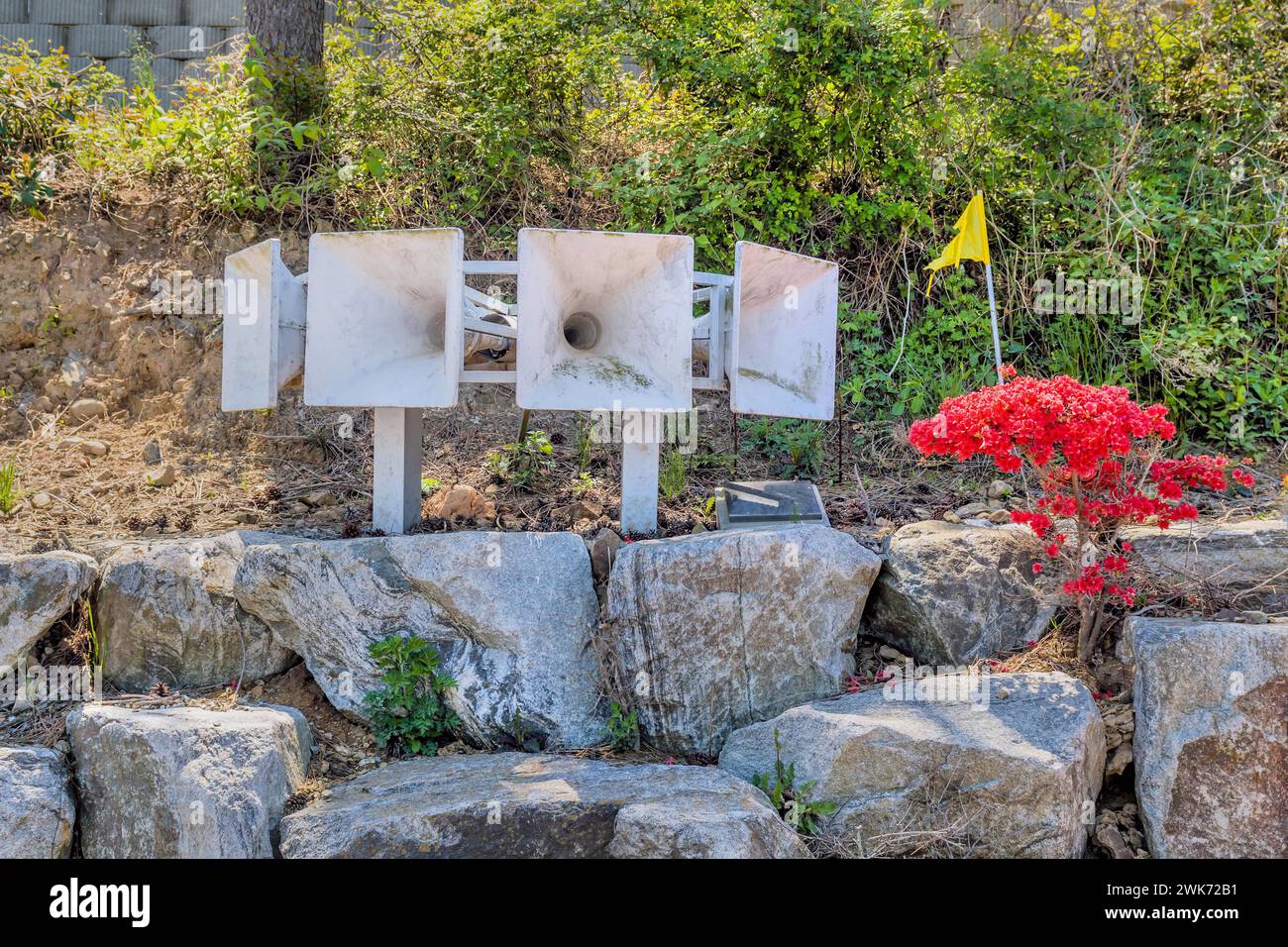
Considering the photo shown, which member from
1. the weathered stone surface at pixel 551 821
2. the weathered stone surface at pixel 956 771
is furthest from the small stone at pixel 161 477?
the weathered stone surface at pixel 956 771

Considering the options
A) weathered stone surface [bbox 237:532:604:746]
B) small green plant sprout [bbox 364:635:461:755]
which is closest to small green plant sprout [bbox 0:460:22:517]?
weathered stone surface [bbox 237:532:604:746]

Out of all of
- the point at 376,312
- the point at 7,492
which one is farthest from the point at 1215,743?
the point at 7,492

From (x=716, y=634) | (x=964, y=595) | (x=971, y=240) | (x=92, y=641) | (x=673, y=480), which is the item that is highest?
(x=971, y=240)

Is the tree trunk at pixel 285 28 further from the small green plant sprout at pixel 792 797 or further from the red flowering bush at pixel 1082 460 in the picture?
the small green plant sprout at pixel 792 797

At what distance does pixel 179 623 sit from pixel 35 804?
0.84 meters

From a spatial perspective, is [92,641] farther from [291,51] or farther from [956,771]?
[291,51]

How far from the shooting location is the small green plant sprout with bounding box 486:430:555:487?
4512mm

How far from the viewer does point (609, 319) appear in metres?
3.53

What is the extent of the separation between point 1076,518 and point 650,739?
1.46 metres

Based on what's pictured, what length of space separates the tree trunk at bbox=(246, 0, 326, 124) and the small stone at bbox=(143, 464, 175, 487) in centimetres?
219

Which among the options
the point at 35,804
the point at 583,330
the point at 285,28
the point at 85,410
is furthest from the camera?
the point at 285,28

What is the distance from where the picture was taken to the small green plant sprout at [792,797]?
2.88m

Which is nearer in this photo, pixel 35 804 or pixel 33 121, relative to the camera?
pixel 35 804

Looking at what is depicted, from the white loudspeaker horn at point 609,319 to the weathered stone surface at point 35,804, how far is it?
5.42ft
